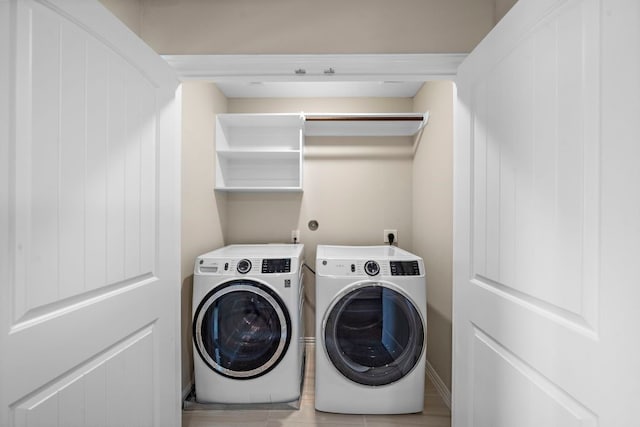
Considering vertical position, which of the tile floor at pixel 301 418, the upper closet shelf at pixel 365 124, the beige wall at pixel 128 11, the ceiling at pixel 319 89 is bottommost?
the tile floor at pixel 301 418

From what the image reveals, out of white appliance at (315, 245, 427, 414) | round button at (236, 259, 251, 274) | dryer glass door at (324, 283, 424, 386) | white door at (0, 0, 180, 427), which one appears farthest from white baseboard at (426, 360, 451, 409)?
white door at (0, 0, 180, 427)

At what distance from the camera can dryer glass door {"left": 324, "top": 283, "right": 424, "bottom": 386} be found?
6.09 feet

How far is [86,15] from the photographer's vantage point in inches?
34.8

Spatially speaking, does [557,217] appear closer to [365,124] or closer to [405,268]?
[405,268]

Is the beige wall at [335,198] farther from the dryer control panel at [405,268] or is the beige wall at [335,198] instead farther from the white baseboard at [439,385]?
the white baseboard at [439,385]

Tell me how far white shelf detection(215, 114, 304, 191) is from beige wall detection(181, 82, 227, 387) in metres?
0.22

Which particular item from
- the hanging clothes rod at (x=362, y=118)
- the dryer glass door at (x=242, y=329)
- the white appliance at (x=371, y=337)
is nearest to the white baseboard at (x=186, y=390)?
the dryer glass door at (x=242, y=329)

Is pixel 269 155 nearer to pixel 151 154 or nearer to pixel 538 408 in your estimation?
pixel 151 154

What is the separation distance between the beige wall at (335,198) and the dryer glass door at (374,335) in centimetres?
102

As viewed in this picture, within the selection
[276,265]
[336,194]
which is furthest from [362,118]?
[276,265]

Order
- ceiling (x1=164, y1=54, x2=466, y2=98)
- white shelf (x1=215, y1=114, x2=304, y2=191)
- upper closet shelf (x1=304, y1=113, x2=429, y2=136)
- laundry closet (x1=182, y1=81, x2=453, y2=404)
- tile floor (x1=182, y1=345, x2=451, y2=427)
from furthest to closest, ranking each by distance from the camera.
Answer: laundry closet (x1=182, y1=81, x2=453, y2=404)
white shelf (x1=215, y1=114, x2=304, y2=191)
upper closet shelf (x1=304, y1=113, x2=429, y2=136)
tile floor (x1=182, y1=345, x2=451, y2=427)
ceiling (x1=164, y1=54, x2=466, y2=98)

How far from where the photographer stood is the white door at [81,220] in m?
0.71

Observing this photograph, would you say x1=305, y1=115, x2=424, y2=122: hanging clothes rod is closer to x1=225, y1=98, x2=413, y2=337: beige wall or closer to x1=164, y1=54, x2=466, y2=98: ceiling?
x1=225, y1=98, x2=413, y2=337: beige wall

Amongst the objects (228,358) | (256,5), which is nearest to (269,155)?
(256,5)
